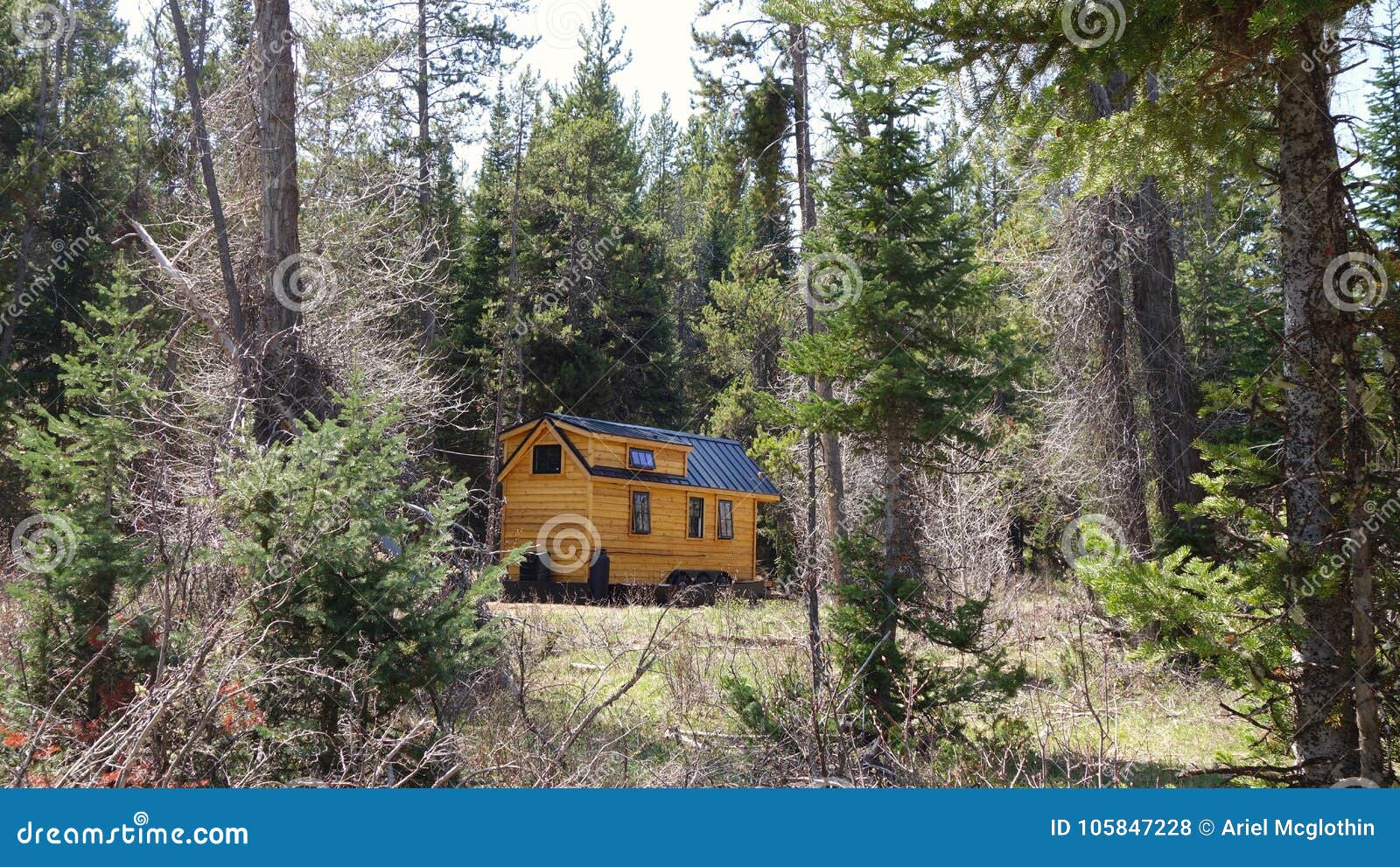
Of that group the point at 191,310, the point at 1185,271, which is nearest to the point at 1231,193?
the point at 191,310

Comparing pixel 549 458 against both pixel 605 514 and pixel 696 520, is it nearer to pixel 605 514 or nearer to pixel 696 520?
pixel 605 514

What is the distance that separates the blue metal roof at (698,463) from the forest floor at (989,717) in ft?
30.4

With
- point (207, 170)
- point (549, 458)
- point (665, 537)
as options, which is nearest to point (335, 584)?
point (207, 170)

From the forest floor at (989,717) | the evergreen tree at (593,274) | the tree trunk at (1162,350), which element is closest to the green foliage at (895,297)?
the forest floor at (989,717)

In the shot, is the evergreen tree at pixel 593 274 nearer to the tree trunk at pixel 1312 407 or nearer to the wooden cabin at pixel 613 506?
the wooden cabin at pixel 613 506

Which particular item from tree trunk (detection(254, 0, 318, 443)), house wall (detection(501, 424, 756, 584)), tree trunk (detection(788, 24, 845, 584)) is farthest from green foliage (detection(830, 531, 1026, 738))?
house wall (detection(501, 424, 756, 584))

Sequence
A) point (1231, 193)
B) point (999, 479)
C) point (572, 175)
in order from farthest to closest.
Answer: point (572, 175)
point (999, 479)
point (1231, 193)

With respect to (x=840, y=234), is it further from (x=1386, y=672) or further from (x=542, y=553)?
(x=542, y=553)

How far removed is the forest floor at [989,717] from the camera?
548cm

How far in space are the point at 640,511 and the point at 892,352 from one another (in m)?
17.2

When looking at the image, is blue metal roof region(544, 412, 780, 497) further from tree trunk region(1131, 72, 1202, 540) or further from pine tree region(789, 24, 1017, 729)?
pine tree region(789, 24, 1017, 729)

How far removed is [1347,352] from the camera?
4.63m

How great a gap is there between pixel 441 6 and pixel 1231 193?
897 inches

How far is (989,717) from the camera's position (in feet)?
31.9
